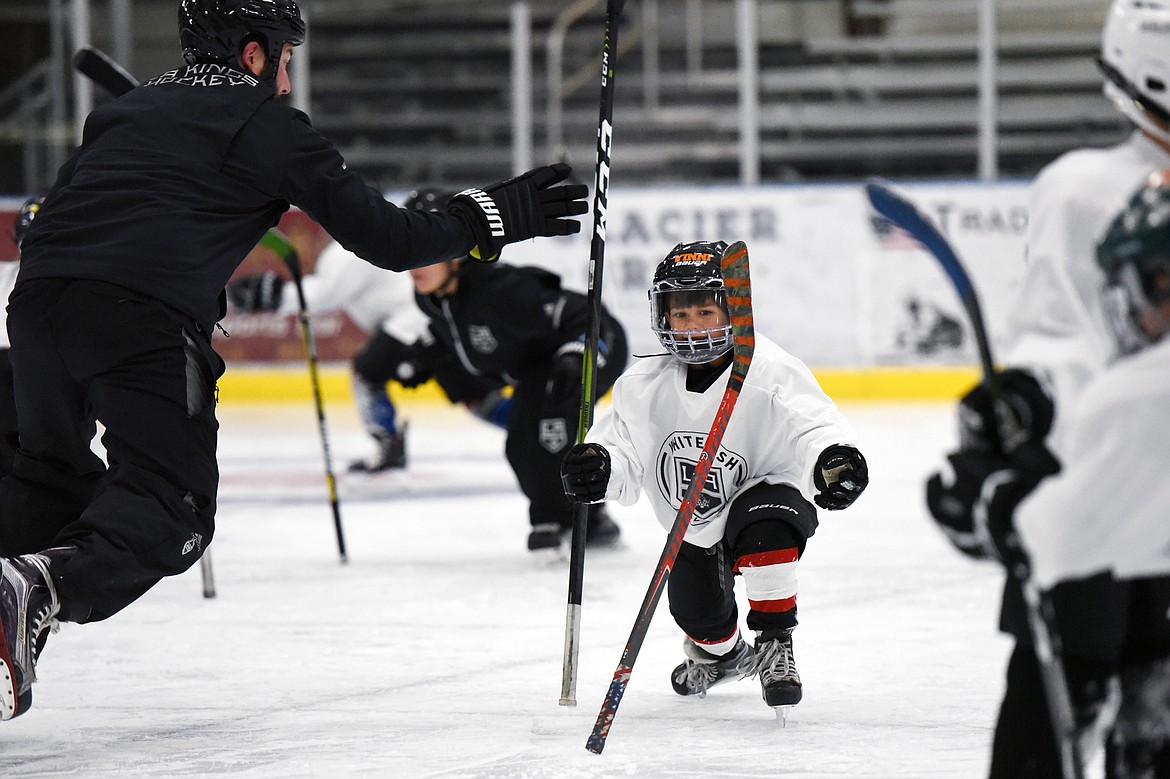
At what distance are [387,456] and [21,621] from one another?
12.0 feet

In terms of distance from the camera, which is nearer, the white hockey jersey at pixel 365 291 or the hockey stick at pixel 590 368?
the hockey stick at pixel 590 368

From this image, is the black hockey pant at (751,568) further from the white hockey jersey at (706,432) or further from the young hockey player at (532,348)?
the young hockey player at (532,348)

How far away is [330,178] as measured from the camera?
2307 mm

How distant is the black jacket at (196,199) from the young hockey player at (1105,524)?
1127 mm

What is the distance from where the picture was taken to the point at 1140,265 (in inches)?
53.4

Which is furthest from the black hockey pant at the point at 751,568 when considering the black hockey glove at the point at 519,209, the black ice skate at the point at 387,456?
the black ice skate at the point at 387,456

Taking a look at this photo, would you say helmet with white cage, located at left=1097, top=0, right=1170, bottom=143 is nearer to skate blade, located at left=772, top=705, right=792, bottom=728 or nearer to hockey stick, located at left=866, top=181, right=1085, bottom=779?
hockey stick, located at left=866, top=181, right=1085, bottom=779

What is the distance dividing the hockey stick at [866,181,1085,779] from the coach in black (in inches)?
40.0

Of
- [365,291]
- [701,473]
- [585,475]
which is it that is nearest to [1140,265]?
[701,473]

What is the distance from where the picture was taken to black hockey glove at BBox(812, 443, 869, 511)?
231cm

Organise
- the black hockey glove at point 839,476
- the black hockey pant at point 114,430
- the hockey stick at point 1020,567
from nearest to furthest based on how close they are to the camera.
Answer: the hockey stick at point 1020,567, the black hockey pant at point 114,430, the black hockey glove at point 839,476

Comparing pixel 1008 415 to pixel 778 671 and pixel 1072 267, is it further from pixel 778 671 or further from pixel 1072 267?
pixel 778 671

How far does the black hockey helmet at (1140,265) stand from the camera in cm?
135

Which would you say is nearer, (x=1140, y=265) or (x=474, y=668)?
(x=1140, y=265)
